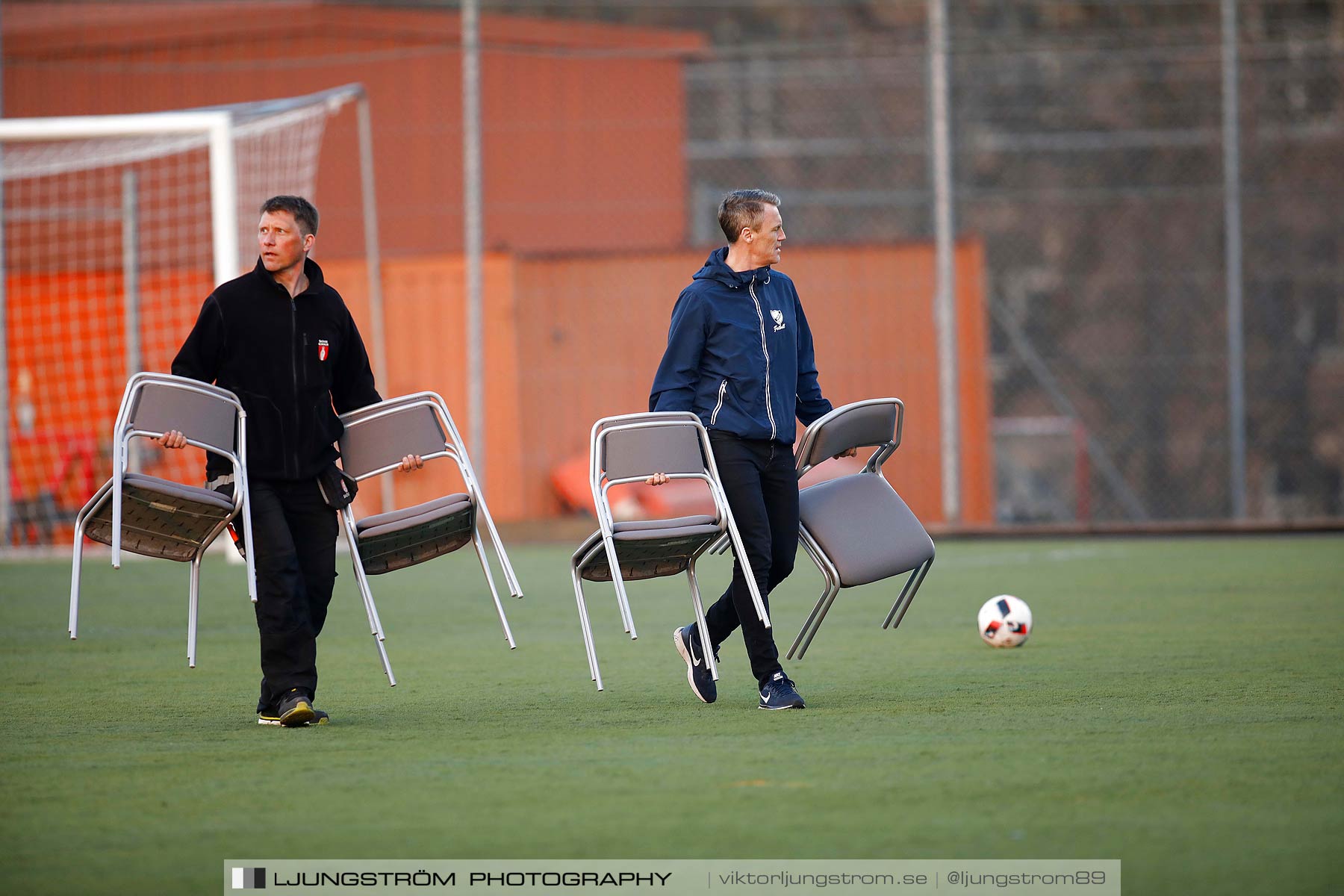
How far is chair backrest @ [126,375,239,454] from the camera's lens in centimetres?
551

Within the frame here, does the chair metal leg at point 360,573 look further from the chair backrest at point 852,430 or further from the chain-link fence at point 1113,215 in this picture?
the chain-link fence at point 1113,215

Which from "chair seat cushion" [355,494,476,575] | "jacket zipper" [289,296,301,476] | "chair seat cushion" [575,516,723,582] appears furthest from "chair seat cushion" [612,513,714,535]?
"jacket zipper" [289,296,301,476]

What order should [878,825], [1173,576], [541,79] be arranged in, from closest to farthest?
[878,825] < [1173,576] < [541,79]

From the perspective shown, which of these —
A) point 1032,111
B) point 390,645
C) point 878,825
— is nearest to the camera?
point 878,825

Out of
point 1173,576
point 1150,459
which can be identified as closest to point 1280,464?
point 1150,459

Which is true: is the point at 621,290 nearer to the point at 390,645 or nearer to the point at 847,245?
the point at 847,245

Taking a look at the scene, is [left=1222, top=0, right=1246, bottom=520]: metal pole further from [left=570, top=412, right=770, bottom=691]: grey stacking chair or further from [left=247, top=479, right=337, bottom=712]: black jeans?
[left=247, top=479, right=337, bottom=712]: black jeans

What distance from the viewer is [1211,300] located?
2497 centimetres

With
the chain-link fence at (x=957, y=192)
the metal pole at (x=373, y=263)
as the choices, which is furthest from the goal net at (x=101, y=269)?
the chain-link fence at (x=957, y=192)

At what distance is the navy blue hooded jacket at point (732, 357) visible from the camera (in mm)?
5738

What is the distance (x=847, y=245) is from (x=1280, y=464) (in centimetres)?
1139

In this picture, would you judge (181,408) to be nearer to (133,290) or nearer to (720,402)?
(720,402)

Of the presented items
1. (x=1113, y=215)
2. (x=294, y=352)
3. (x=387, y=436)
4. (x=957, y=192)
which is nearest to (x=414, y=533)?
(x=387, y=436)

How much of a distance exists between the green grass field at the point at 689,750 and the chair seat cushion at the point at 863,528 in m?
0.45
